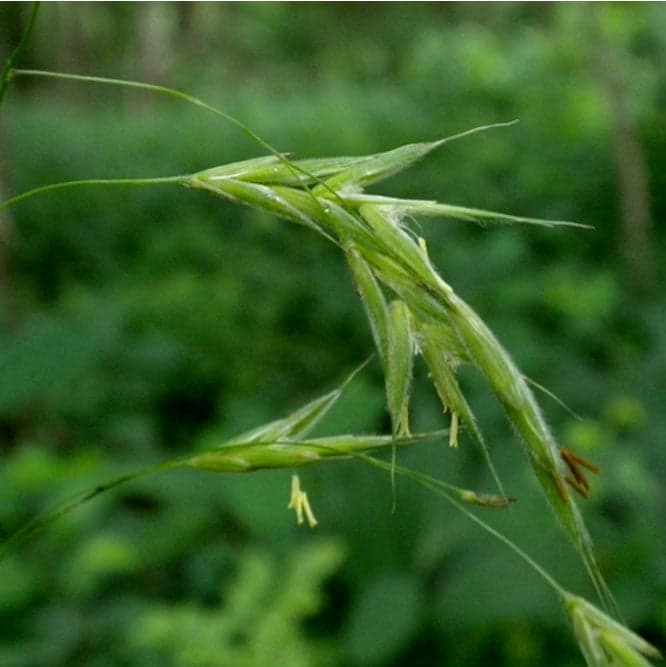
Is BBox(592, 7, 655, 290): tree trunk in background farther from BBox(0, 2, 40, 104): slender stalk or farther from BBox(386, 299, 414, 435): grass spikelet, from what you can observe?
BBox(0, 2, 40, 104): slender stalk

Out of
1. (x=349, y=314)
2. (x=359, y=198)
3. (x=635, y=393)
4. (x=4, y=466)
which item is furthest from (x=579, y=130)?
(x=359, y=198)

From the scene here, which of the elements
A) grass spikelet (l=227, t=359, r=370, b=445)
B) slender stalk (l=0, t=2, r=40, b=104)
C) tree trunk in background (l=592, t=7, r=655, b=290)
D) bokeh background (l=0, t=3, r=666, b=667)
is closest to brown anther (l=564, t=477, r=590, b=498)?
grass spikelet (l=227, t=359, r=370, b=445)

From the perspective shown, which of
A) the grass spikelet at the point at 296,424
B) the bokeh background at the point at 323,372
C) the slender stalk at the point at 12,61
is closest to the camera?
the slender stalk at the point at 12,61

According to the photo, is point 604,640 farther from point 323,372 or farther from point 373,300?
point 323,372

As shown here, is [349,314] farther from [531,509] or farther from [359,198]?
[359,198]

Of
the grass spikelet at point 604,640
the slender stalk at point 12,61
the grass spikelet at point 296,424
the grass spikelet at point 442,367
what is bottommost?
the grass spikelet at point 604,640

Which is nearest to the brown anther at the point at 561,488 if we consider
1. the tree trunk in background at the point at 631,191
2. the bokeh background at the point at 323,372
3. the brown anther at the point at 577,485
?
the brown anther at the point at 577,485

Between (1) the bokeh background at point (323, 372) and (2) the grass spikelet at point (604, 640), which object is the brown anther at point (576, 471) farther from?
(1) the bokeh background at point (323, 372)

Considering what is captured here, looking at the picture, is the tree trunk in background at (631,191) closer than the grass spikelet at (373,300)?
No
